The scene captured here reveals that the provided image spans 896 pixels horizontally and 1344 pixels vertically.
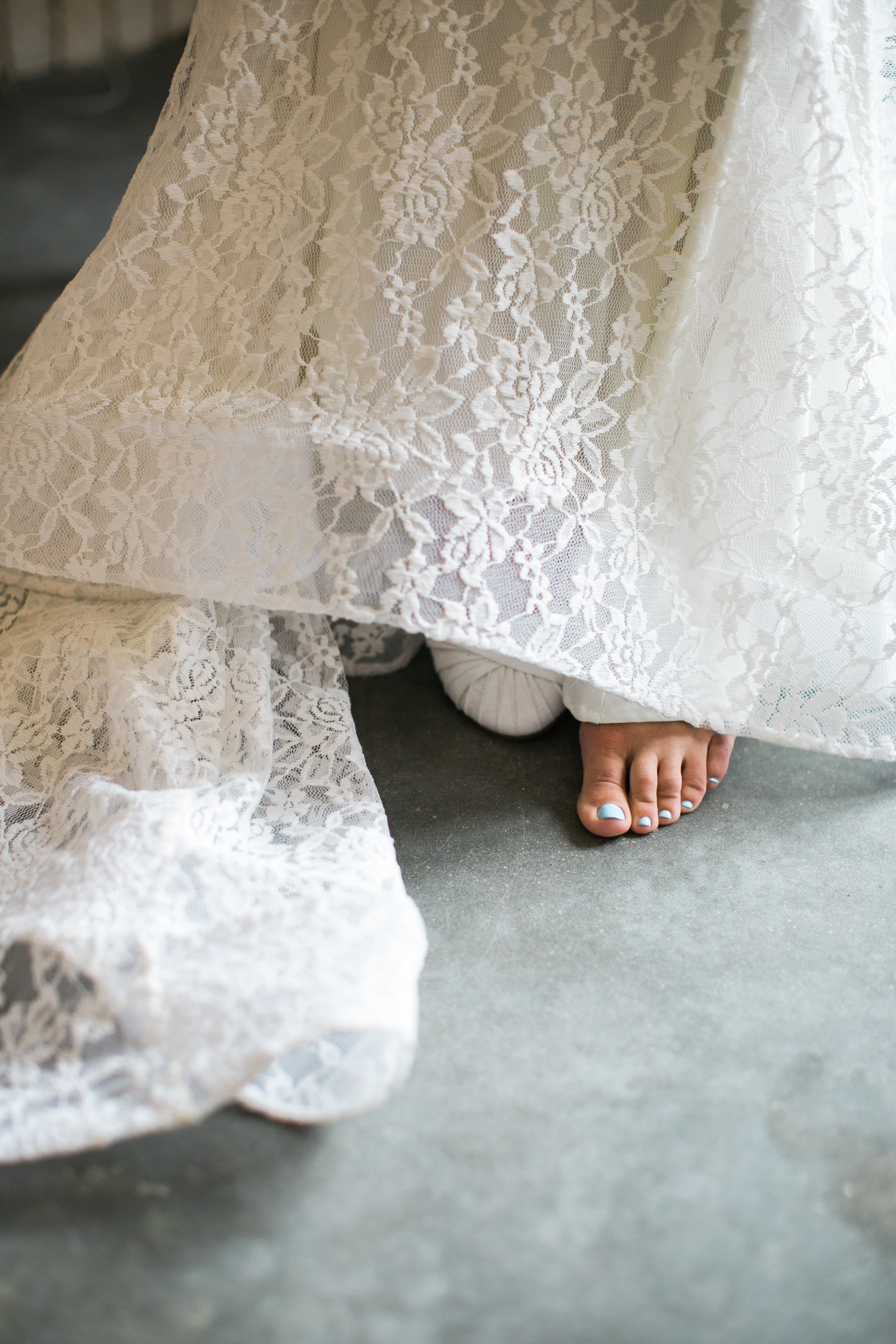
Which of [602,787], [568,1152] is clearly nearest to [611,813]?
[602,787]

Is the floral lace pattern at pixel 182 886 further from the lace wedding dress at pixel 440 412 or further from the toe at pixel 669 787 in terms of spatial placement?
the toe at pixel 669 787

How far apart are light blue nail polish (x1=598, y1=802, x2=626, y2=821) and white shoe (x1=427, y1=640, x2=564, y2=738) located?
13 cm

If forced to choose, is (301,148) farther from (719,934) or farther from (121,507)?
(719,934)

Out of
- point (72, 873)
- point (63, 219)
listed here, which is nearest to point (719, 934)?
point (72, 873)

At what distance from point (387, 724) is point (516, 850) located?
221 millimetres

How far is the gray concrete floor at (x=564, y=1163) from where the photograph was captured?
438 mm

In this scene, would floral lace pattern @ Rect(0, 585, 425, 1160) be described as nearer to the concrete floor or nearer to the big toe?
the concrete floor

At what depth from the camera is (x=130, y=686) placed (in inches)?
26.6

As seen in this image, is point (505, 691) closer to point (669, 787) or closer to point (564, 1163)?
point (669, 787)

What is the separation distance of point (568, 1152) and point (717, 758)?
1.34 ft

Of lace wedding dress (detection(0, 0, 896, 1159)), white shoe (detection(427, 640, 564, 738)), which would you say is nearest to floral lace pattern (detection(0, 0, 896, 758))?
lace wedding dress (detection(0, 0, 896, 1159))

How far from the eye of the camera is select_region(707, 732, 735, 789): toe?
31.9 inches

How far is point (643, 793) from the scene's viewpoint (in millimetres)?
764

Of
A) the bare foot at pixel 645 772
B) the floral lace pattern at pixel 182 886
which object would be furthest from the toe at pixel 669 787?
the floral lace pattern at pixel 182 886
